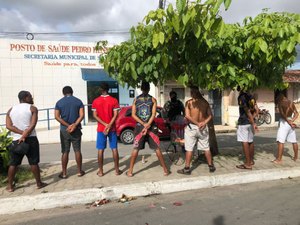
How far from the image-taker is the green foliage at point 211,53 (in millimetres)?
5137

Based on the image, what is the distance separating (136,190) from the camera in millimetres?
5355

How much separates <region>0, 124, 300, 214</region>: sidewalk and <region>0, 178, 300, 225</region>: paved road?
17cm

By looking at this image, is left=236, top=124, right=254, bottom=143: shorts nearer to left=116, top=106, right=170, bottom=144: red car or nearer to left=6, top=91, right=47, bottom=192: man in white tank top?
left=6, top=91, right=47, bottom=192: man in white tank top

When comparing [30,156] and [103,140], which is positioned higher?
[103,140]

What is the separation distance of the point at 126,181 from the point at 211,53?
9.20 ft

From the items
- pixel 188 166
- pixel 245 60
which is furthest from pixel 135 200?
pixel 245 60

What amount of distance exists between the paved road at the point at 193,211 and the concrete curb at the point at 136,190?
0.43ft

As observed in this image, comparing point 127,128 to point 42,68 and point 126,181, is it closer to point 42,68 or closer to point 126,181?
point 126,181

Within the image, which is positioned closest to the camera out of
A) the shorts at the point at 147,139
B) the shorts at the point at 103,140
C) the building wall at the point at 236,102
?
the shorts at the point at 147,139

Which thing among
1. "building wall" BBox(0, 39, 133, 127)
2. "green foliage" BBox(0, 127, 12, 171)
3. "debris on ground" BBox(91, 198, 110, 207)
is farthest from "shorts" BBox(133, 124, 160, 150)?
"building wall" BBox(0, 39, 133, 127)

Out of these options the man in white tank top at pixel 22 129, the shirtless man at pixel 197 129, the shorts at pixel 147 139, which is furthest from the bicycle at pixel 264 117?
the man in white tank top at pixel 22 129

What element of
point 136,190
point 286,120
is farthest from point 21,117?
point 286,120

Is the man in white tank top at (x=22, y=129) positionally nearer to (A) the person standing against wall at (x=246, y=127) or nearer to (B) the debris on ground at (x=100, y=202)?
(B) the debris on ground at (x=100, y=202)

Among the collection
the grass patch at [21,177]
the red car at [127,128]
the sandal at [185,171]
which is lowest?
the grass patch at [21,177]
